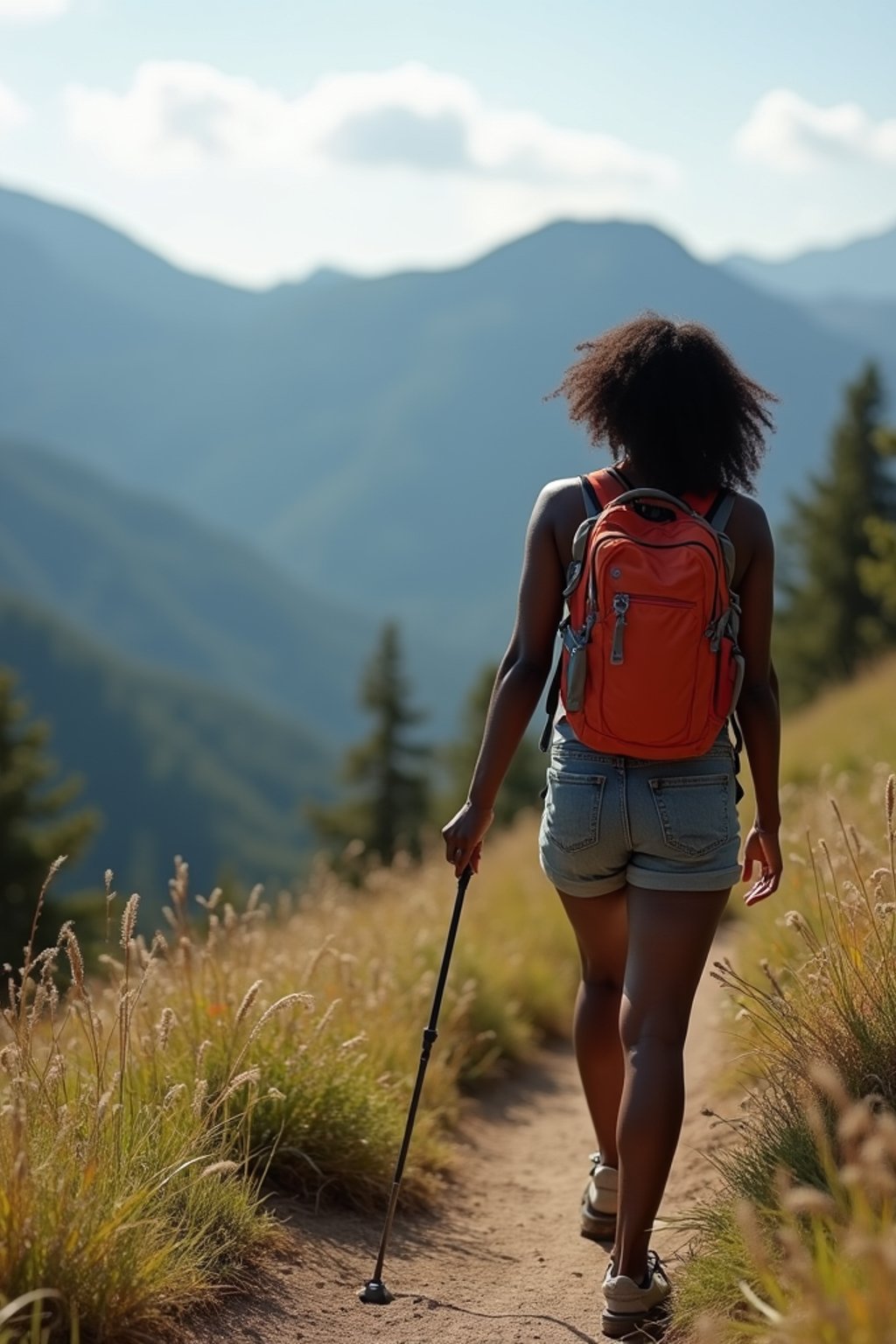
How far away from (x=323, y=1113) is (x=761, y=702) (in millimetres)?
2092

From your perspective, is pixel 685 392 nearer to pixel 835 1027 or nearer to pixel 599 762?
pixel 599 762

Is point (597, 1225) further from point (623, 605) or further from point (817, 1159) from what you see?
point (623, 605)

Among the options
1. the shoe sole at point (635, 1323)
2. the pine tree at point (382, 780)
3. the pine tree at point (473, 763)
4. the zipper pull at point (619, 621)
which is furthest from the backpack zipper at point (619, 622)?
the pine tree at point (382, 780)

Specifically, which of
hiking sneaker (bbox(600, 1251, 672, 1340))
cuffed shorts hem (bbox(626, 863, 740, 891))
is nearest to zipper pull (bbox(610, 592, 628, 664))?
cuffed shorts hem (bbox(626, 863, 740, 891))

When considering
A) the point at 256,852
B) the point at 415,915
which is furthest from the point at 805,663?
the point at 256,852

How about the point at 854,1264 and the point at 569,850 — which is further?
the point at 569,850

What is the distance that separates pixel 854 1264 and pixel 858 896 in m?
1.68

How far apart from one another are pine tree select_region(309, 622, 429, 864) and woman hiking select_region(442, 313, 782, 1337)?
32321mm

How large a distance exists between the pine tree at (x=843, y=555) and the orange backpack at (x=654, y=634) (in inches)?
1271

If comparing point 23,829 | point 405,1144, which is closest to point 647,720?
point 405,1144

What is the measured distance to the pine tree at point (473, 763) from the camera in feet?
127

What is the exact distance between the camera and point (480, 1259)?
455 centimetres

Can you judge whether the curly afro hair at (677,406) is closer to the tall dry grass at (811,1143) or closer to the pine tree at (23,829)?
the tall dry grass at (811,1143)

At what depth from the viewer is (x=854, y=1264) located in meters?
2.58
